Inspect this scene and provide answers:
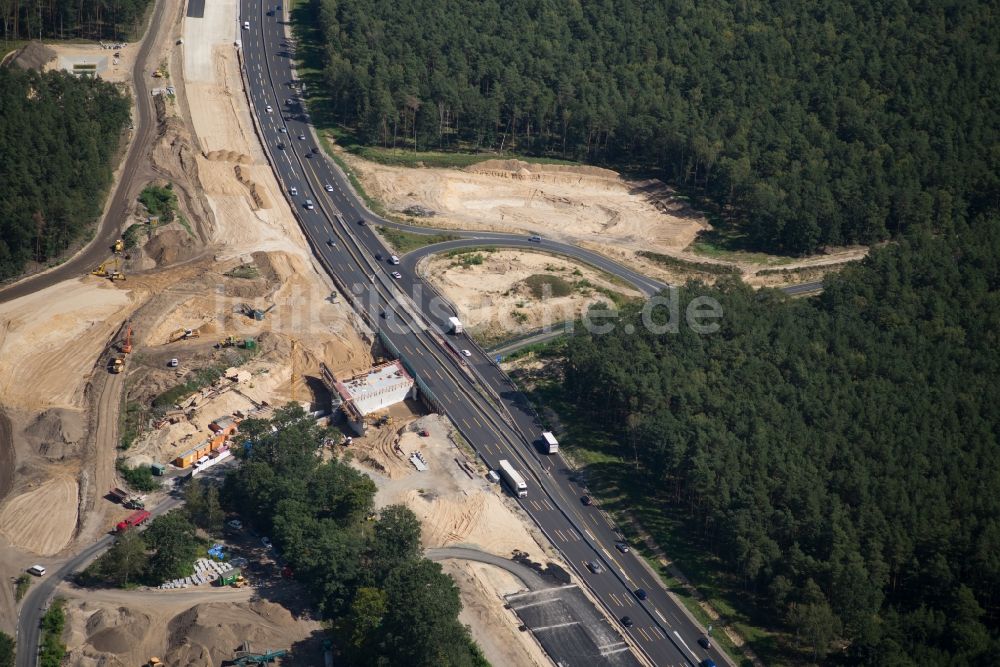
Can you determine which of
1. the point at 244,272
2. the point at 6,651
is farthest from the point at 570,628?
the point at 244,272

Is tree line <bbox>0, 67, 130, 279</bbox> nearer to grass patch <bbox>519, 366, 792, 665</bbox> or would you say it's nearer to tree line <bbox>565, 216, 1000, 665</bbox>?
grass patch <bbox>519, 366, 792, 665</bbox>

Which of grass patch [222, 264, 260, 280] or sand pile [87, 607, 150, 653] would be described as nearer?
sand pile [87, 607, 150, 653]

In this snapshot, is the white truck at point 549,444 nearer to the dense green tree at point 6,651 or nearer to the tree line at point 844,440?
the tree line at point 844,440

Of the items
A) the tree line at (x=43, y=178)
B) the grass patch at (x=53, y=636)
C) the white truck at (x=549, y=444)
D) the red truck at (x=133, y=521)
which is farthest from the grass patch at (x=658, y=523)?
the tree line at (x=43, y=178)

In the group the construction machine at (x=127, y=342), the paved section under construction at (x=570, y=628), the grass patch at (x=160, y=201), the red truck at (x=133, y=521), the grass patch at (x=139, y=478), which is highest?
the grass patch at (x=160, y=201)

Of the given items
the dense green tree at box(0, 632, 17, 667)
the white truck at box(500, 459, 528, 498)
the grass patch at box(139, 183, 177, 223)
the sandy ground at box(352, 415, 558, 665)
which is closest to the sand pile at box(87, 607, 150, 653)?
the dense green tree at box(0, 632, 17, 667)

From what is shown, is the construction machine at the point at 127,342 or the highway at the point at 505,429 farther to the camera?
the construction machine at the point at 127,342

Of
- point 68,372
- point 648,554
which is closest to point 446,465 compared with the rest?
point 648,554
